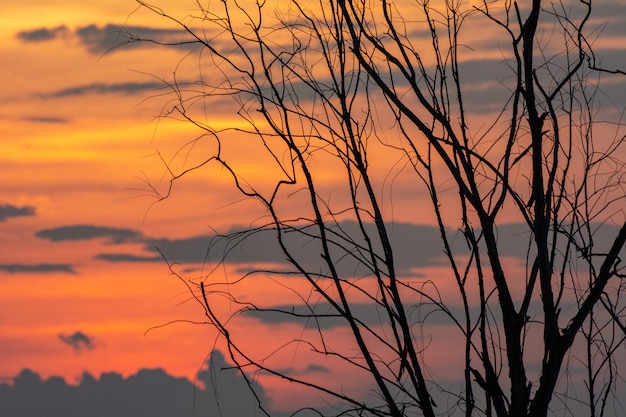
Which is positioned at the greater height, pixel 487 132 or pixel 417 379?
pixel 487 132

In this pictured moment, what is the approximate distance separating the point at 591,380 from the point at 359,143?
2170mm

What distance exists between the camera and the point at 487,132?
416 centimetres

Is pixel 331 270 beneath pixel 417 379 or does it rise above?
above

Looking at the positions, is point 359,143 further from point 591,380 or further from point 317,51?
point 591,380

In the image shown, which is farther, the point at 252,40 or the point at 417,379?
the point at 252,40

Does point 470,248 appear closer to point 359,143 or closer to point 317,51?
point 359,143

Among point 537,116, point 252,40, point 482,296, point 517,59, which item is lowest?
point 482,296

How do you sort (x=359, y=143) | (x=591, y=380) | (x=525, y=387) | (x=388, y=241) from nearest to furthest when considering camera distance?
(x=525, y=387)
(x=388, y=241)
(x=359, y=143)
(x=591, y=380)

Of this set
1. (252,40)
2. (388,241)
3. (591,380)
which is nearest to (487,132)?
(388,241)

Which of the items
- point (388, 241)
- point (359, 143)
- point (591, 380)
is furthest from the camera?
point (591, 380)

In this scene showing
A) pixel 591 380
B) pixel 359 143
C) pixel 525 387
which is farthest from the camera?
pixel 591 380

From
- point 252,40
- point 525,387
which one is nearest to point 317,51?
point 252,40

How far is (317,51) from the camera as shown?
4285mm

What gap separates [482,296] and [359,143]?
0.89 metres
